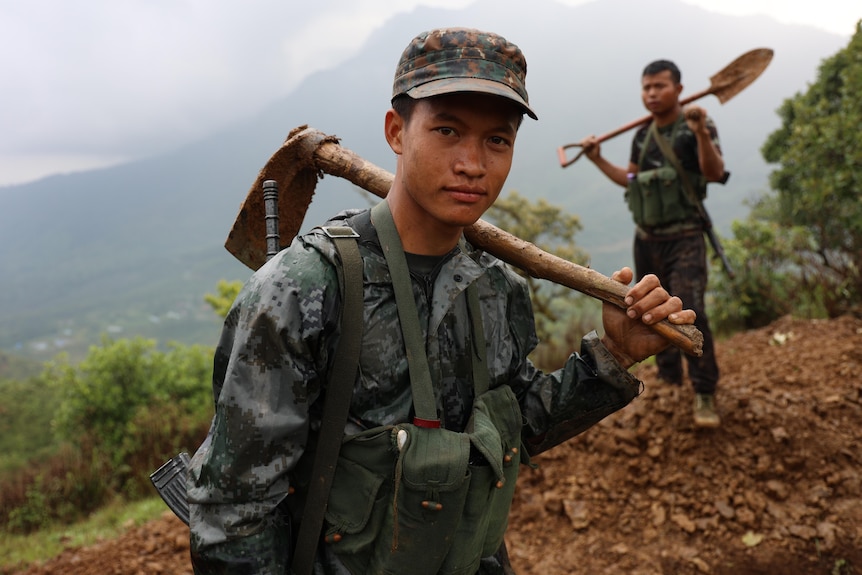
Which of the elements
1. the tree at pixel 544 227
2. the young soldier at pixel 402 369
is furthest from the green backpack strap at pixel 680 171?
the tree at pixel 544 227

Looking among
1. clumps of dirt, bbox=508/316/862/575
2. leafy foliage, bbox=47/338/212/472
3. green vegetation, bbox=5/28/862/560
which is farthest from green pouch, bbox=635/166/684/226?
leafy foliage, bbox=47/338/212/472

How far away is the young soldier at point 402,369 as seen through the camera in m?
1.30

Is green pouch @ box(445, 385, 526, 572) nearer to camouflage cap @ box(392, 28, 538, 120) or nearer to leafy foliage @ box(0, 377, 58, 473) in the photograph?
camouflage cap @ box(392, 28, 538, 120)

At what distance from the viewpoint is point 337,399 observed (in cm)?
136

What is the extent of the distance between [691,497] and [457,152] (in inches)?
136

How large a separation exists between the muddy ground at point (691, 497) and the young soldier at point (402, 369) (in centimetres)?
252

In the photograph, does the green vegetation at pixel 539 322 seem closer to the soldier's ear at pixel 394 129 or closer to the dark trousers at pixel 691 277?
the dark trousers at pixel 691 277

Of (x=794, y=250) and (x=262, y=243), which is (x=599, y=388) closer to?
(x=262, y=243)

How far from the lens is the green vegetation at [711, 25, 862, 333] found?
6.65 meters

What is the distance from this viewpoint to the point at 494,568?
1.81 meters

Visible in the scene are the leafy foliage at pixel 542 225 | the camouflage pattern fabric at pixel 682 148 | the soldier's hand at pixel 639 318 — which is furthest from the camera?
the leafy foliage at pixel 542 225

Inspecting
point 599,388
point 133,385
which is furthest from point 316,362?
point 133,385

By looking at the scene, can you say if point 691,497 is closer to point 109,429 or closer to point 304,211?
point 304,211

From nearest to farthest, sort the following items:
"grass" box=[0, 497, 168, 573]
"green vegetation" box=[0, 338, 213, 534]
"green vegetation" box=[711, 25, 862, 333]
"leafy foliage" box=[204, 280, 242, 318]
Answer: "grass" box=[0, 497, 168, 573], "green vegetation" box=[711, 25, 862, 333], "green vegetation" box=[0, 338, 213, 534], "leafy foliage" box=[204, 280, 242, 318]
